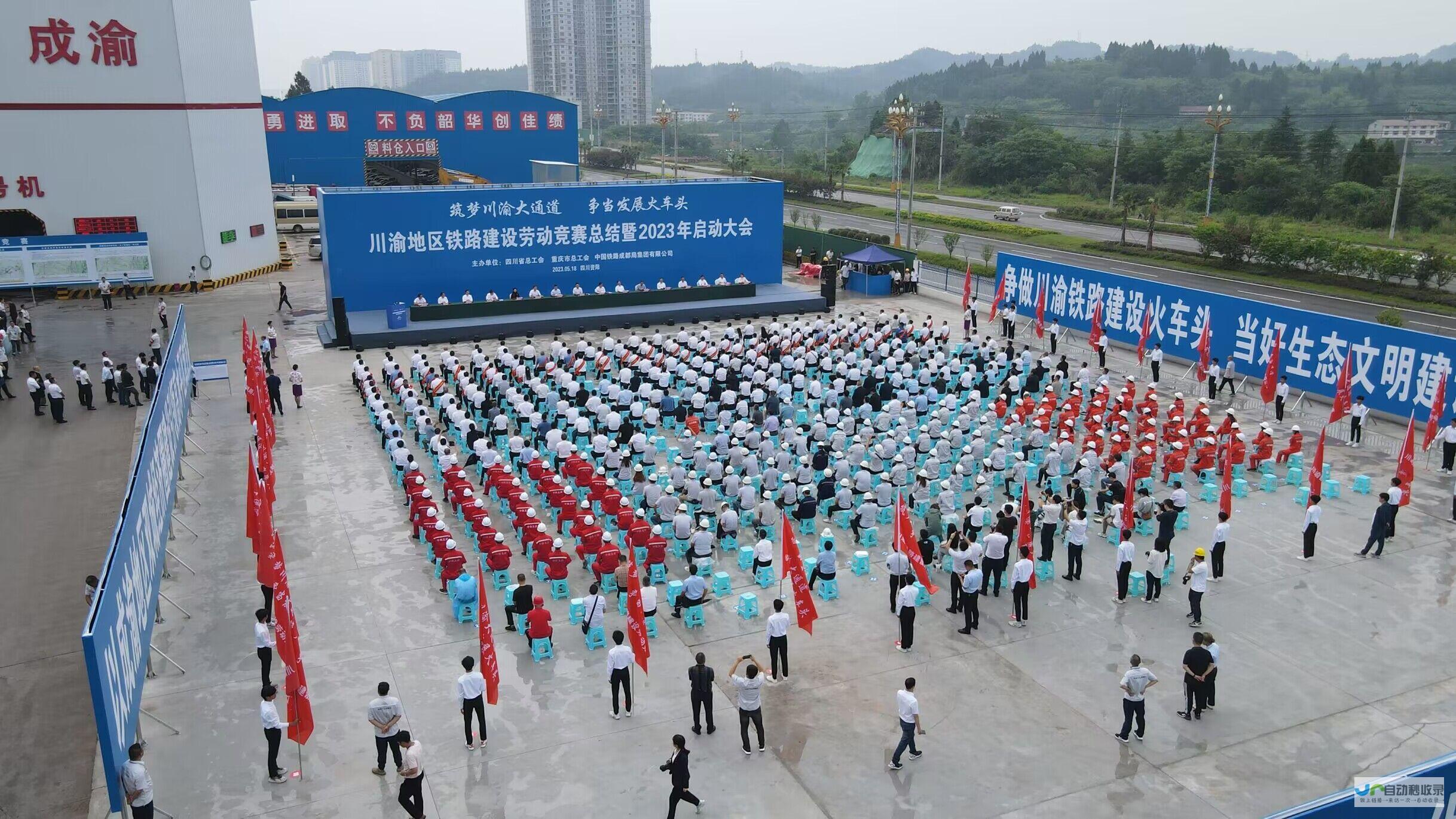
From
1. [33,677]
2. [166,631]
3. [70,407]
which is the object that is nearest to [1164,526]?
[166,631]

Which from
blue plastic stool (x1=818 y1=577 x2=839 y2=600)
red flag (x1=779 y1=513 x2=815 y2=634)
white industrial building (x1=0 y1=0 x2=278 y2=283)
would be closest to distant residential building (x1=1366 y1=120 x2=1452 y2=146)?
white industrial building (x1=0 y1=0 x2=278 y2=283)

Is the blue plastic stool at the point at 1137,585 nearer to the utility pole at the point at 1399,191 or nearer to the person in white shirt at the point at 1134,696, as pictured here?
the person in white shirt at the point at 1134,696

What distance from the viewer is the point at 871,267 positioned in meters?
35.6

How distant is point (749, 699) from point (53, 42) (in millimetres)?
34846

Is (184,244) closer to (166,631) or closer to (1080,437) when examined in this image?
(166,631)

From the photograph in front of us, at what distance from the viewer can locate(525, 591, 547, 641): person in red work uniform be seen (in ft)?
39.4

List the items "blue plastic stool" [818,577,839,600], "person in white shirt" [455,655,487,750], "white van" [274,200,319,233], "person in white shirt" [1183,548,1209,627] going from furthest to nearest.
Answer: "white van" [274,200,319,233] → "blue plastic stool" [818,577,839,600] → "person in white shirt" [1183,548,1209,627] → "person in white shirt" [455,655,487,750]

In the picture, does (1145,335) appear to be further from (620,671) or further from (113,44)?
(113,44)

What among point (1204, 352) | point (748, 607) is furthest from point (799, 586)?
point (1204, 352)

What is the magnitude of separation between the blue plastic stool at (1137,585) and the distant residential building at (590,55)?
164 metres

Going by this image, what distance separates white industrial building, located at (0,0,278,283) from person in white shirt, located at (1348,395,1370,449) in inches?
1377

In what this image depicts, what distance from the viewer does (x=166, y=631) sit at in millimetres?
12852

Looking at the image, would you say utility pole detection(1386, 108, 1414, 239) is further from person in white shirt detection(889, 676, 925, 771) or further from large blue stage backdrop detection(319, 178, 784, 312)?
person in white shirt detection(889, 676, 925, 771)

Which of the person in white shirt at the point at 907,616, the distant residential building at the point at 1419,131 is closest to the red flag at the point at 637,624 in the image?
the person in white shirt at the point at 907,616
